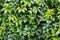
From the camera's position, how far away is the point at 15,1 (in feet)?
11.1

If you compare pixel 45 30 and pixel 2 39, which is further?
pixel 2 39

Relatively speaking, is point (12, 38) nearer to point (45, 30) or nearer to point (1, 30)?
point (1, 30)

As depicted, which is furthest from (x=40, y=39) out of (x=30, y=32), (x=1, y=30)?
(x=1, y=30)

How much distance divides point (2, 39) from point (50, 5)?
1081mm

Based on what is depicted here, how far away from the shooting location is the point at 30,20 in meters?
3.30

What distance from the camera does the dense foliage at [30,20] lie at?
3248 mm

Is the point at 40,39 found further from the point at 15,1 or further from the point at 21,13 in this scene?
the point at 15,1

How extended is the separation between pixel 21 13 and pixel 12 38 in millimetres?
477

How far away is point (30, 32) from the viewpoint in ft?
10.9

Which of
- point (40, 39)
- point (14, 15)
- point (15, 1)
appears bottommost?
point (40, 39)

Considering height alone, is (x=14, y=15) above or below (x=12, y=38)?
above

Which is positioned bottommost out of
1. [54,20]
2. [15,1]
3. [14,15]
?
[54,20]

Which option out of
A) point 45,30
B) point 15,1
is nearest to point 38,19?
point 45,30

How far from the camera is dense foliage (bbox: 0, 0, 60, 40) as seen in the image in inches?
128
